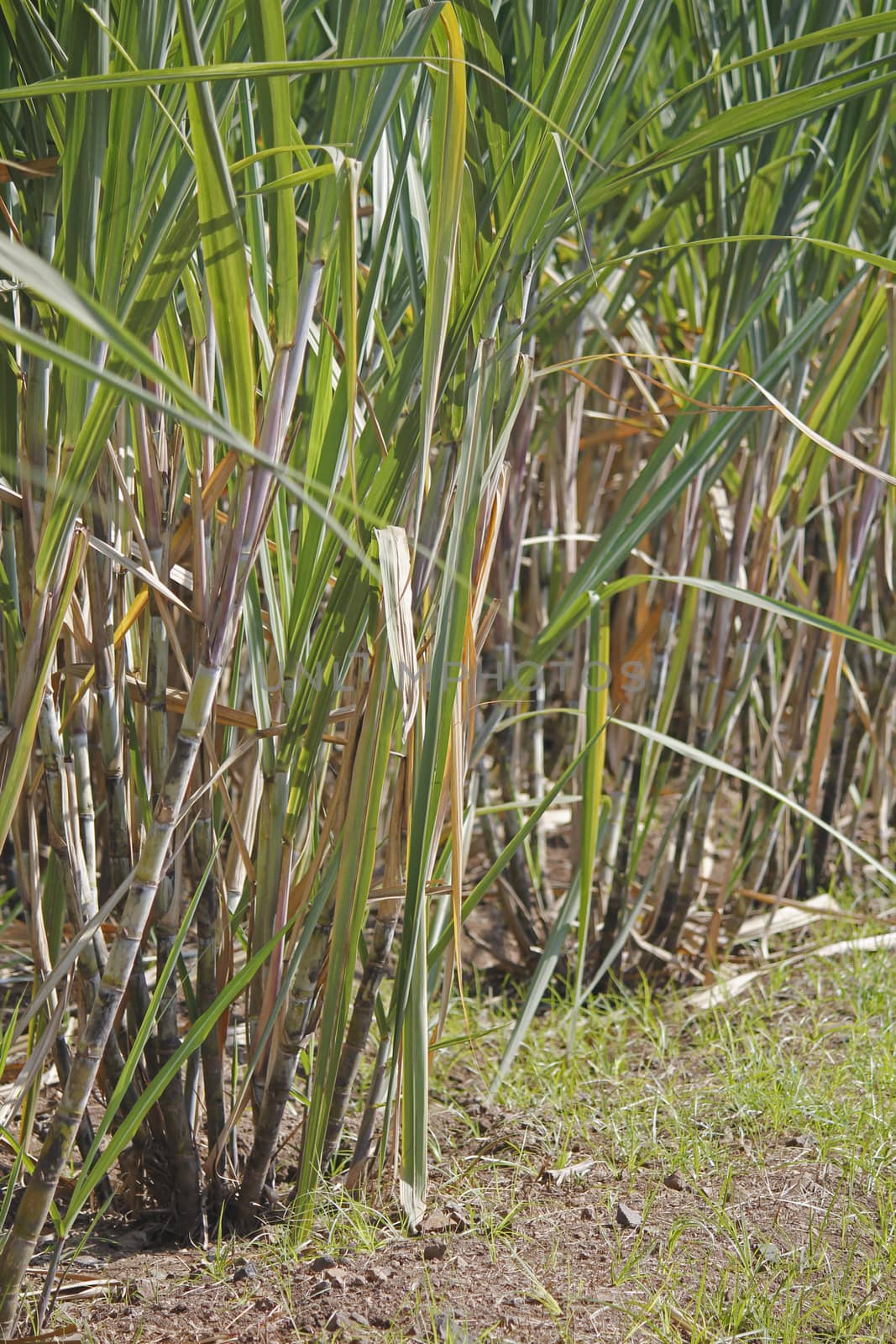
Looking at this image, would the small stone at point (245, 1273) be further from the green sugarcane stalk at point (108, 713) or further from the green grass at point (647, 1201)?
the green sugarcane stalk at point (108, 713)

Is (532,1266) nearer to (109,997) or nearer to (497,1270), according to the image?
(497,1270)

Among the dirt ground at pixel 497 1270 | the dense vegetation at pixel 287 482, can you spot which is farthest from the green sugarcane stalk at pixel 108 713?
the dirt ground at pixel 497 1270

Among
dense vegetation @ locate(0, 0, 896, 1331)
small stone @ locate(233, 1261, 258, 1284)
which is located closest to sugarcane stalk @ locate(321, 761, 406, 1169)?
dense vegetation @ locate(0, 0, 896, 1331)

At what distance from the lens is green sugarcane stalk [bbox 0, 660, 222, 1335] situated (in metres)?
0.59

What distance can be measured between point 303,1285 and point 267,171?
2.67 feet

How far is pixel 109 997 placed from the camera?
0.61m

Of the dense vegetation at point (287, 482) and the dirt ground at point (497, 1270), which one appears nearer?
the dense vegetation at point (287, 482)

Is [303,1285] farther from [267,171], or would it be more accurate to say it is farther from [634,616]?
[634,616]

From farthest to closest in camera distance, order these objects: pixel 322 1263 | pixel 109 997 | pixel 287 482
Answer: pixel 322 1263, pixel 109 997, pixel 287 482

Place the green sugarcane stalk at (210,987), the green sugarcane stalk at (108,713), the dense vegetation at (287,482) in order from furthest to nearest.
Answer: the green sugarcane stalk at (210,987)
the green sugarcane stalk at (108,713)
the dense vegetation at (287,482)

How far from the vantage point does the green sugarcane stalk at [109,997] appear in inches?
23.3

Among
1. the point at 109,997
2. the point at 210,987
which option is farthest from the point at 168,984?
the point at 109,997

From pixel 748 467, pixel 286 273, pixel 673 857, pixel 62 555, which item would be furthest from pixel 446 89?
pixel 673 857

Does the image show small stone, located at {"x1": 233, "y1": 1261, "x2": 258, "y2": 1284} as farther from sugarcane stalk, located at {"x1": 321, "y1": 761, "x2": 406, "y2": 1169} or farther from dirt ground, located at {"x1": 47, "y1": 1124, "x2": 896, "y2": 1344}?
sugarcane stalk, located at {"x1": 321, "y1": 761, "x2": 406, "y2": 1169}
